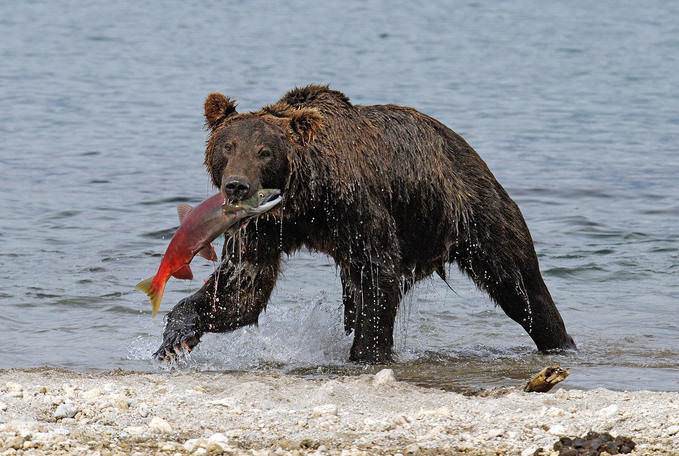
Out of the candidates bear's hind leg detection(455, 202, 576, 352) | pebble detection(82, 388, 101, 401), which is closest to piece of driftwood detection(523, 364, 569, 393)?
bear's hind leg detection(455, 202, 576, 352)

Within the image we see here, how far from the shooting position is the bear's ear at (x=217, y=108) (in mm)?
7566

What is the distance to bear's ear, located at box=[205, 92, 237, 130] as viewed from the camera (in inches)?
298

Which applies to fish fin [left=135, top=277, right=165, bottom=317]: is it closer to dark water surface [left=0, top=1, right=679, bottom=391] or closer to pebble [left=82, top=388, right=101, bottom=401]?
pebble [left=82, top=388, right=101, bottom=401]

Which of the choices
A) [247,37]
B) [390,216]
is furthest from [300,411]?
[247,37]

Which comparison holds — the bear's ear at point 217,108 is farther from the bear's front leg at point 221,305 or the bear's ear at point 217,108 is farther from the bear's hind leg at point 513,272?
the bear's hind leg at point 513,272

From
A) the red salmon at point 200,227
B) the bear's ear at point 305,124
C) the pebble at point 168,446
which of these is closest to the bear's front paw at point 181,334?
the red salmon at point 200,227

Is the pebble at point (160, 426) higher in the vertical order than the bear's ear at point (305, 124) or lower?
lower

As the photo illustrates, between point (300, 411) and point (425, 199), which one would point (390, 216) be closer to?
point (425, 199)

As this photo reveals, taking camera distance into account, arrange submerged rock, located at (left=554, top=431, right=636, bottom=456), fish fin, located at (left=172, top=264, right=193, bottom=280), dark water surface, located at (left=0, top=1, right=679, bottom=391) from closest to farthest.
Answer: submerged rock, located at (left=554, top=431, right=636, bottom=456)
fish fin, located at (left=172, top=264, right=193, bottom=280)
dark water surface, located at (left=0, top=1, right=679, bottom=391)

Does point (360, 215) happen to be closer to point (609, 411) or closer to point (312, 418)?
point (312, 418)

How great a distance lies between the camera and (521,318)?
8680 mm

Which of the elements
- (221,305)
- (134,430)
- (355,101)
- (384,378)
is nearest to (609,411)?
(384,378)

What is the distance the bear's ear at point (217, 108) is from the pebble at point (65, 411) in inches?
79.8

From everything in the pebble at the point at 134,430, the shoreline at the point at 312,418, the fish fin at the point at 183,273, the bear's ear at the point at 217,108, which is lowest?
the shoreline at the point at 312,418
